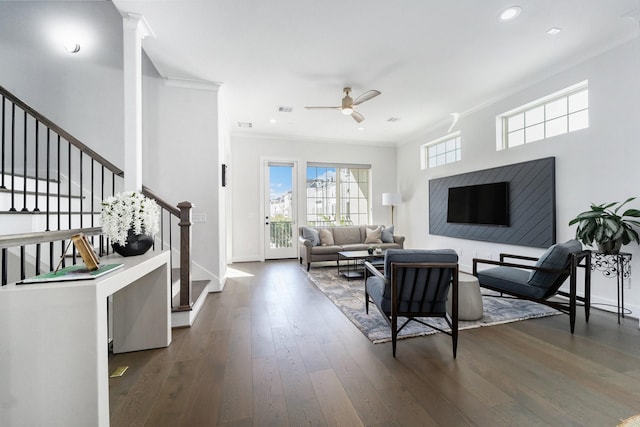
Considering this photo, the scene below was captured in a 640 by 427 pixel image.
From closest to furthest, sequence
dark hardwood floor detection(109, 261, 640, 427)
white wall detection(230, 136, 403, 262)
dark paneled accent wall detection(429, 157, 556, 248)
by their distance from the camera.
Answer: dark hardwood floor detection(109, 261, 640, 427)
dark paneled accent wall detection(429, 157, 556, 248)
white wall detection(230, 136, 403, 262)

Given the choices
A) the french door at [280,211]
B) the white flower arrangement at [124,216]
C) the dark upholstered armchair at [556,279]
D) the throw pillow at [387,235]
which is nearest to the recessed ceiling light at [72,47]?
the white flower arrangement at [124,216]

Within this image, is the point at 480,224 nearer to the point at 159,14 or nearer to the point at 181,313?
the point at 181,313

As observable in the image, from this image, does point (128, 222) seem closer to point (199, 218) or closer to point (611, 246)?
point (199, 218)

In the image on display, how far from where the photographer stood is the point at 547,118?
12.9 ft

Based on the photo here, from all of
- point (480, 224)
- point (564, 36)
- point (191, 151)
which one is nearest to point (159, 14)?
point (191, 151)

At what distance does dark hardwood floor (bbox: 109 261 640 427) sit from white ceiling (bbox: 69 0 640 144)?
3.03 meters

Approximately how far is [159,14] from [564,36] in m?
4.21

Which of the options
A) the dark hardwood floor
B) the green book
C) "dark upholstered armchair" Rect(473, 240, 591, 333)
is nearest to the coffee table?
the dark hardwood floor

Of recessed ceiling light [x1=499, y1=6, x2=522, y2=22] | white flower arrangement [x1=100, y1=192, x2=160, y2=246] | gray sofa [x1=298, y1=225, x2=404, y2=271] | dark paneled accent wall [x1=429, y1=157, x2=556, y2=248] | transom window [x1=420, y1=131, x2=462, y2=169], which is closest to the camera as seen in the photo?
white flower arrangement [x1=100, y1=192, x2=160, y2=246]

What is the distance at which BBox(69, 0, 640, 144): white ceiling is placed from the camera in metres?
2.51

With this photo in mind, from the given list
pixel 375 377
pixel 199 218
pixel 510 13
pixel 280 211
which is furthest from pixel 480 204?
pixel 199 218

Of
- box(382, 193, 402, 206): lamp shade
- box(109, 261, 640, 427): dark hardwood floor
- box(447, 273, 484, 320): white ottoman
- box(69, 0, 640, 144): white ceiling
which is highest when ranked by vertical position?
box(69, 0, 640, 144): white ceiling

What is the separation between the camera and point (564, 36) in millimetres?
2920

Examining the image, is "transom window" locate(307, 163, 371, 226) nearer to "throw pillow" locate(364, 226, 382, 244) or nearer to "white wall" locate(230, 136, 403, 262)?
"white wall" locate(230, 136, 403, 262)
